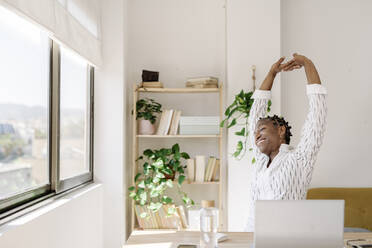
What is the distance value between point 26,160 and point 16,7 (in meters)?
0.84

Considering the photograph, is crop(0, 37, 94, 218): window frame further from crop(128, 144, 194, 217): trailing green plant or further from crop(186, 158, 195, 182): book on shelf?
crop(186, 158, 195, 182): book on shelf

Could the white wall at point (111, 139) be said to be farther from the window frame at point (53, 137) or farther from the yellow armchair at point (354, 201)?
the yellow armchair at point (354, 201)

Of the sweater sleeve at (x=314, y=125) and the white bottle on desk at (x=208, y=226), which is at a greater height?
the sweater sleeve at (x=314, y=125)

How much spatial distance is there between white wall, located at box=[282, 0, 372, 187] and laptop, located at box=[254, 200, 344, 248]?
222 centimetres

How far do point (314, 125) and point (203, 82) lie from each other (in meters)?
1.52

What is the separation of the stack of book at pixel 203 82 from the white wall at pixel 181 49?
0.30 meters

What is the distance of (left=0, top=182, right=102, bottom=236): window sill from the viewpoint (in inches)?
66.6

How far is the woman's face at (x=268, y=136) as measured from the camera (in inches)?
81.6

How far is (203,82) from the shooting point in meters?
3.30

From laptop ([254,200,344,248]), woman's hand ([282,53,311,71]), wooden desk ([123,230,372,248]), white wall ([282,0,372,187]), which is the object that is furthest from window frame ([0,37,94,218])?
white wall ([282,0,372,187])

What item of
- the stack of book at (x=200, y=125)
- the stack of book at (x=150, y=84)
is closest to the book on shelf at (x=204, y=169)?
the stack of book at (x=200, y=125)

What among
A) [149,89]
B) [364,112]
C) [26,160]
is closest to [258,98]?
[149,89]

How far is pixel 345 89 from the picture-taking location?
3.51m

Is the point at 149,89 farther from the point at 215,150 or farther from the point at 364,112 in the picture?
the point at 364,112
